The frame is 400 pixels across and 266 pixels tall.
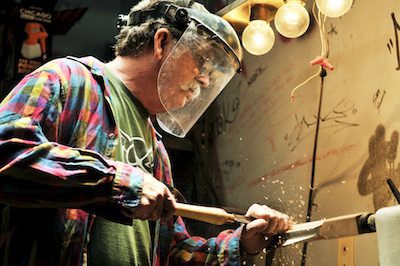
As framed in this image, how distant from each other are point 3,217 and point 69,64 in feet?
1.04

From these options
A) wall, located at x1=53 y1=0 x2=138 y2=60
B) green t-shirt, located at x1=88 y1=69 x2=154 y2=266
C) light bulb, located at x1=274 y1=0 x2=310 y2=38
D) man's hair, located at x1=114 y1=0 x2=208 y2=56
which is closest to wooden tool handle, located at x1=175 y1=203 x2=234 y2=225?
green t-shirt, located at x1=88 y1=69 x2=154 y2=266

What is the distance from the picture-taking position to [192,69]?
4.37ft

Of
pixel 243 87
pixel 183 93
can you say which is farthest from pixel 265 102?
pixel 183 93

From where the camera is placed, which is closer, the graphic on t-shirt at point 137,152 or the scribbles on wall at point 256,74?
the graphic on t-shirt at point 137,152

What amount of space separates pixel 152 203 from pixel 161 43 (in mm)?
487

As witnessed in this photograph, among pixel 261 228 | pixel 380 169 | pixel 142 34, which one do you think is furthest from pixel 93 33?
pixel 261 228

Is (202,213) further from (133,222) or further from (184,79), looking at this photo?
(184,79)

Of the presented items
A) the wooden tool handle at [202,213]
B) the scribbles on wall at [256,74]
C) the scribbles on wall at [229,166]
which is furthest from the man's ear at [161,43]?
the scribbles on wall at [229,166]

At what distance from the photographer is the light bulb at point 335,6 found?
64.1 inches

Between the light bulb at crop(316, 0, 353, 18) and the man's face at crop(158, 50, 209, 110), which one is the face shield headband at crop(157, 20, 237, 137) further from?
the light bulb at crop(316, 0, 353, 18)

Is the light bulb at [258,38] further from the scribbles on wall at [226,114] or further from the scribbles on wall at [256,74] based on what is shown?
the scribbles on wall at [226,114]

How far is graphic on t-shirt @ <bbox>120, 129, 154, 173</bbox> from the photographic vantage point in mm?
1202

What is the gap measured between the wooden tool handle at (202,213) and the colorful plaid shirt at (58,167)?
0.12m

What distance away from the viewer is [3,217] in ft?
3.43
